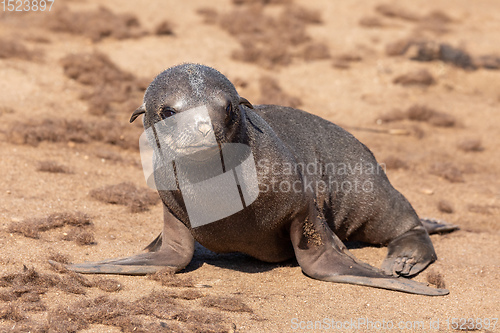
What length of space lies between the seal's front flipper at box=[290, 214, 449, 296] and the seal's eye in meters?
1.37

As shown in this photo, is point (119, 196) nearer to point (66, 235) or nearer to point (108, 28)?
point (66, 235)

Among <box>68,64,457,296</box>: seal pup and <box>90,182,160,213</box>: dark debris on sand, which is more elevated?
<box>68,64,457,296</box>: seal pup

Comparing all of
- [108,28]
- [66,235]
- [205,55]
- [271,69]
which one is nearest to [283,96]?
[271,69]

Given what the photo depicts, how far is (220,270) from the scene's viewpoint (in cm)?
537

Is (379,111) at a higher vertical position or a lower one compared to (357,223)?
lower

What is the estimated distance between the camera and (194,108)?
4.40m

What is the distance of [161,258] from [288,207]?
111cm

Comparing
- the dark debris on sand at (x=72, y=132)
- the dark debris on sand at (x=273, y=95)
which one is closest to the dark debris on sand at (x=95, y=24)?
the dark debris on sand at (x=273, y=95)

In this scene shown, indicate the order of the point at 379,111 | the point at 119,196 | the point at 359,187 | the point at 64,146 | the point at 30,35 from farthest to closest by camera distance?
the point at 30,35
the point at 379,111
the point at 64,146
the point at 119,196
the point at 359,187

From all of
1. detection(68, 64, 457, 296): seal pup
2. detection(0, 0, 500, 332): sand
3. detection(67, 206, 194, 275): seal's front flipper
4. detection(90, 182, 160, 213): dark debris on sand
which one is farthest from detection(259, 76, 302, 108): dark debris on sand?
detection(67, 206, 194, 275): seal's front flipper

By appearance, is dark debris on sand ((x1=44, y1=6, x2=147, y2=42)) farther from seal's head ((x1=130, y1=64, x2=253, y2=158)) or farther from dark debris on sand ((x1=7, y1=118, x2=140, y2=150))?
seal's head ((x1=130, y1=64, x2=253, y2=158))

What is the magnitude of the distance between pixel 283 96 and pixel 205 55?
2023mm

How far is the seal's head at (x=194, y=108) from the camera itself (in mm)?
4324

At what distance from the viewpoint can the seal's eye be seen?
176 inches
